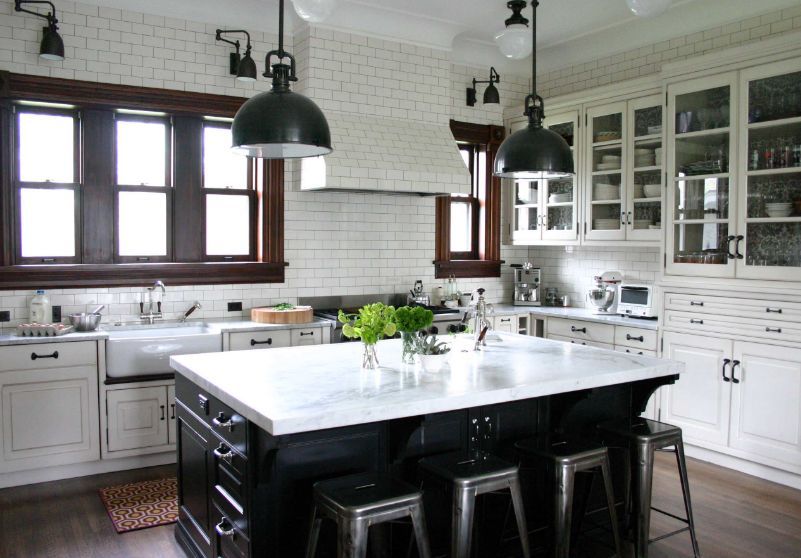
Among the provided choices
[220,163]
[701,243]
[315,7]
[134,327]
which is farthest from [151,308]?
[701,243]

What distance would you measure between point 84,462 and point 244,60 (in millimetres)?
3074

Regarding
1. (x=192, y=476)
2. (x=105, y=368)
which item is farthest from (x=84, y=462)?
(x=192, y=476)

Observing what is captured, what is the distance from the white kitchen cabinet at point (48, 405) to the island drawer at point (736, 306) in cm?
419

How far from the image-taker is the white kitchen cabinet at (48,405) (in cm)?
457

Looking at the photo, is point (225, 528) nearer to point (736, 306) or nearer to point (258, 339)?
point (258, 339)

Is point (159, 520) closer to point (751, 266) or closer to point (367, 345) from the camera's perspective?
point (367, 345)

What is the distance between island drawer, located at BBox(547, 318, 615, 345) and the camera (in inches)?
235

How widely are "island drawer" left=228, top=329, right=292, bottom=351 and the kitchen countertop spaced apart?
40 mm

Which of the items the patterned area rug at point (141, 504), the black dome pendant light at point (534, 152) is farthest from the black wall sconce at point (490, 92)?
the patterned area rug at point (141, 504)

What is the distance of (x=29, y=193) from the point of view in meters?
5.25

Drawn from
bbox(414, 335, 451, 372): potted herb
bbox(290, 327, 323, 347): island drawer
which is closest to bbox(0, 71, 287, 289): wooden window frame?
bbox(290, 327, 323, 347): island drawer

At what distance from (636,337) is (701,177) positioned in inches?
52.5

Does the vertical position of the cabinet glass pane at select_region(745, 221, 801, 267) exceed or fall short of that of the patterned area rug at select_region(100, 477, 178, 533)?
it exceeds it

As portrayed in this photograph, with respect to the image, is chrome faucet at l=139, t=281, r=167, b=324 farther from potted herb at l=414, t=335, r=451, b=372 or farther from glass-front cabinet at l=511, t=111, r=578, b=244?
glass-front cabinet at l=511, t=111, r=578, b=244
